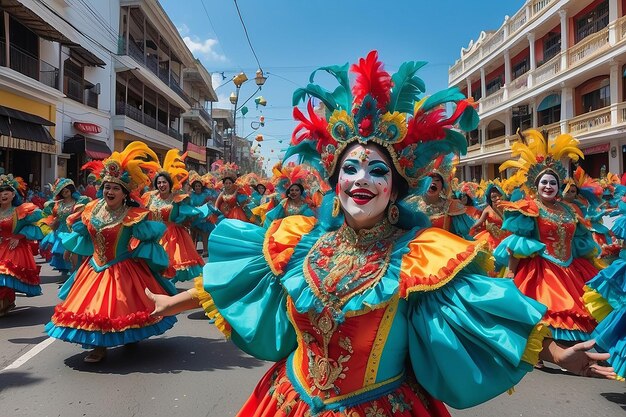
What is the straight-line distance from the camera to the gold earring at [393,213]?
2.31m

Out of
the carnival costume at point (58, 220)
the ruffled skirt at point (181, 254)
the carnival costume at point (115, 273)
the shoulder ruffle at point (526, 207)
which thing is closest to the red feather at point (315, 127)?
the carnival costume at point (115, 273)

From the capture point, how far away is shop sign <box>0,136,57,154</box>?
55.3 feet

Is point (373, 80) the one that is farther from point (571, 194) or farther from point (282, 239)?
point (571, 194)

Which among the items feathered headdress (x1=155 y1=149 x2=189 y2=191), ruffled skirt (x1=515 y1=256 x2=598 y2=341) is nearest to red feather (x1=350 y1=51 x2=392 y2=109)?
ruffled skirt (x1=515 y1=256 x2=598 y2=341)

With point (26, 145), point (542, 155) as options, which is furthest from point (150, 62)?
point (542, 155)

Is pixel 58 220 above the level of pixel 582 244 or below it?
above

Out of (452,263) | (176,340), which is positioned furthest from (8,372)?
(452,263)

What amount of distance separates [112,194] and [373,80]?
151 inches

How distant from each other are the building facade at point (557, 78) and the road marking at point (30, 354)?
1591cm

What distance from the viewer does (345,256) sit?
2.28m

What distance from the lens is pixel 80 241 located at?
5.43 metres

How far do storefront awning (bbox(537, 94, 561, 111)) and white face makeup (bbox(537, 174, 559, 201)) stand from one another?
2289cm

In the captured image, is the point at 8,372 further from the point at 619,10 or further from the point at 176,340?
the point at 619,10

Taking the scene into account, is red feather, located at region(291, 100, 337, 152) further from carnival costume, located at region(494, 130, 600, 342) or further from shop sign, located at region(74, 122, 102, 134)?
shop sign, located at region(74, 122, 102, 134)
